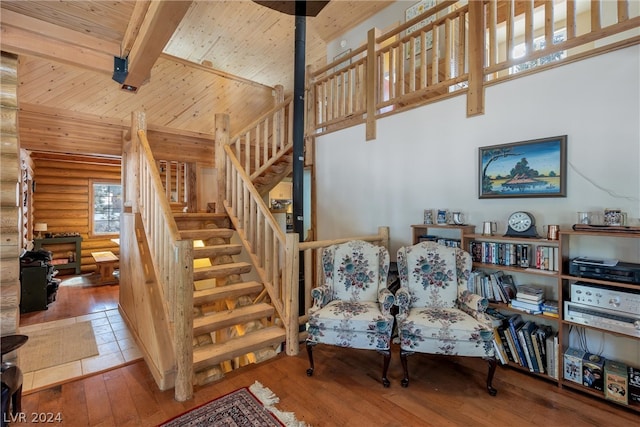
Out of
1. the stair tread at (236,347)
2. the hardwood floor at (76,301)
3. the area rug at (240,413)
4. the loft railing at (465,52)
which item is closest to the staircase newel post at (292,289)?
the stair tread at (236,347)

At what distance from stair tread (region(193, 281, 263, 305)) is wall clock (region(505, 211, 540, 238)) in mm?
2443

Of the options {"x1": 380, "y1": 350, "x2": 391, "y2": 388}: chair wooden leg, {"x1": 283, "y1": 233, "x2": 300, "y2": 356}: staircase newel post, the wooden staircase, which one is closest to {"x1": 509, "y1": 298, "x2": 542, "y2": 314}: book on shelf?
{"x1": 380, "y1": 350, "x2": 391, "y2": 388}: chair wooden leg

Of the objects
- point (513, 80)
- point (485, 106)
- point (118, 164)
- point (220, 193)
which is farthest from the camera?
point (118, 164)

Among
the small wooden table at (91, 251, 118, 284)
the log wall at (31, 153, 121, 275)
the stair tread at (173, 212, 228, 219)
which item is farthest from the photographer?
the log wall at (31, 153, 121, 275)

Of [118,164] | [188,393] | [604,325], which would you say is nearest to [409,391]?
[604,325]

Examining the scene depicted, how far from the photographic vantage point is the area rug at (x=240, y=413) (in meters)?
1.92

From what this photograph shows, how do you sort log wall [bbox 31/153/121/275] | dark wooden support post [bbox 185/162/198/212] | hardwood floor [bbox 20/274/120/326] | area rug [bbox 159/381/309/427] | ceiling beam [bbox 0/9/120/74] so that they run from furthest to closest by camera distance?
1. log wall [bbox 31/153/121/275]
2. dark wooden support post [bbox 185/162/198/212]
3. hardwood floor [bbox 20/274/120/326]
4. area rug [bbox 159/381/309/427]
5. ceiling beam [bbox 0/9/120/74]

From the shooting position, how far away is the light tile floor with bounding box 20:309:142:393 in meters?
2.46

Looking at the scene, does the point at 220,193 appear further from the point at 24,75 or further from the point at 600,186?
the point at 600,186

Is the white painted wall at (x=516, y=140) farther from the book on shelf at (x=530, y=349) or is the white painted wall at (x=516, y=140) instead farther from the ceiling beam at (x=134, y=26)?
the ceiling beam at (x=134, y=26)

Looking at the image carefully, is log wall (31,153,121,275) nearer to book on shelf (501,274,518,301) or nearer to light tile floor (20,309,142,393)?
light tile floor (20,309,142,393)

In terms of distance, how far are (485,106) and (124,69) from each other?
3.07m

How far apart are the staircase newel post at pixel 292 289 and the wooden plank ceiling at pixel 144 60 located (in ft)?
5.83

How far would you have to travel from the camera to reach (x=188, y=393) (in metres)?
2.17
